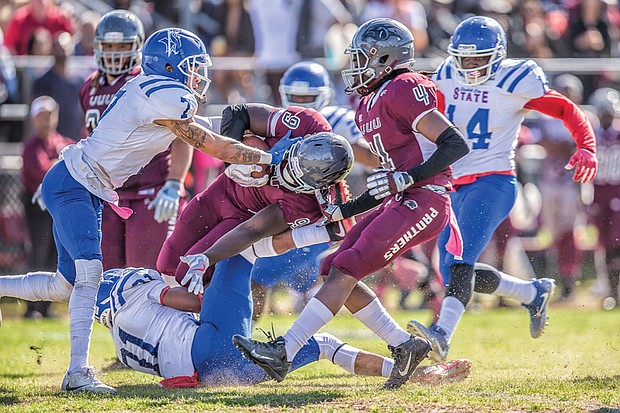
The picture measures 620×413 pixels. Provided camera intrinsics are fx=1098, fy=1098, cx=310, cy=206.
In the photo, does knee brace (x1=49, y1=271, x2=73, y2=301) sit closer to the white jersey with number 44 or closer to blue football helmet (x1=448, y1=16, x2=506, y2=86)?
the white jersey with number 44

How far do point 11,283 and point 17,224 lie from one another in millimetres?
4591

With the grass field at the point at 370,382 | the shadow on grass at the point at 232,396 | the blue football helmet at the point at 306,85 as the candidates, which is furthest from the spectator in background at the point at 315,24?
the shadow on grass at the point at 232,396

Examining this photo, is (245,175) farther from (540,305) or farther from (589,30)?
(589,30)

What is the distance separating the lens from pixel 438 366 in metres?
5.99

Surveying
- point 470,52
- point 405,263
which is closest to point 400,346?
point 470,52

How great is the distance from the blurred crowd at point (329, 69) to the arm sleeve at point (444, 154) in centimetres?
439

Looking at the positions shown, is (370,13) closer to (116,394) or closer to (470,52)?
(470,52)

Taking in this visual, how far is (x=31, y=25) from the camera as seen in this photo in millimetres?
10945

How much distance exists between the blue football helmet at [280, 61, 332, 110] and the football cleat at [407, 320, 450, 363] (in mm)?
1985

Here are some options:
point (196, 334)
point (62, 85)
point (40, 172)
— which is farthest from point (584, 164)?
point (62, 85)

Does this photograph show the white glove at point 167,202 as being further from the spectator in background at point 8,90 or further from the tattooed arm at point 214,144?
the spectator in background at point 8,90

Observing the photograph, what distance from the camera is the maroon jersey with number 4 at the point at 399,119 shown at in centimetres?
580

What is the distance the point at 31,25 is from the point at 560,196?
18.6 ft

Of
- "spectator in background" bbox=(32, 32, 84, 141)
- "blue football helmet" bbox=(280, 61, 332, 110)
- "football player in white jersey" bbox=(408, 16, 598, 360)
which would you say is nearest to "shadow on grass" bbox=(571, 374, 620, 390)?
"football player in white jersey" bbox=(408, 16, 598, 360)
